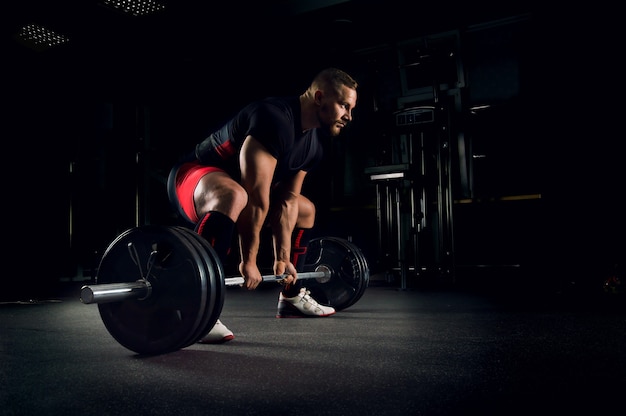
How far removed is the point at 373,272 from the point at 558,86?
8.52 feet

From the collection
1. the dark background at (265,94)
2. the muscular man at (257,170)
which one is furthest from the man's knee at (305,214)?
the dark background at (265,94)

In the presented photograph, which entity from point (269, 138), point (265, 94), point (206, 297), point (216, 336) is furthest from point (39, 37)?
point (206, 297)

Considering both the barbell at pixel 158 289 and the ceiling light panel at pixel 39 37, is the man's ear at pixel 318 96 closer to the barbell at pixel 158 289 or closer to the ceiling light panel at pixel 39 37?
the barbell at pixel 158 289

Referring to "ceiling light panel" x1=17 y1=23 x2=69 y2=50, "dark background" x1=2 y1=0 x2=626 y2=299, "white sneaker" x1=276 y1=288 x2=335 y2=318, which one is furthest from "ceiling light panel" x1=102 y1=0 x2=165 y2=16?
"white sneaker" x1=276 y1=288 x2=335 y2=318

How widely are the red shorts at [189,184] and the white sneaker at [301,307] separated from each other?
2.40 ft

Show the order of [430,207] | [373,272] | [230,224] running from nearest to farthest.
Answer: [230,224] < [430,207] < [373,272]

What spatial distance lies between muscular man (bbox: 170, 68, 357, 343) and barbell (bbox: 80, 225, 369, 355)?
0.28 metres

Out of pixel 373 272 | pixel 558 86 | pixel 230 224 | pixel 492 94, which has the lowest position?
pixel 373 272

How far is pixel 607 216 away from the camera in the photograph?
3398mm

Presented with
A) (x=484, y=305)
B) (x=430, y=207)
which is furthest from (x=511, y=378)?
(x=430, y=207)

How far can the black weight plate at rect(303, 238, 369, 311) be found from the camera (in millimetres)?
2643

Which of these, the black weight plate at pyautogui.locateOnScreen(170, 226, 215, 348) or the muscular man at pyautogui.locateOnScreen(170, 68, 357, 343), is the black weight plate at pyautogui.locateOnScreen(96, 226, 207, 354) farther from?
the muscular man at pyautogui.locateOnScreen(170, 68, 357, 343)

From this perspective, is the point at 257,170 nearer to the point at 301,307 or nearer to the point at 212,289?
the point at 212,289

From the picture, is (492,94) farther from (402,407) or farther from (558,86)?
(402,407)
